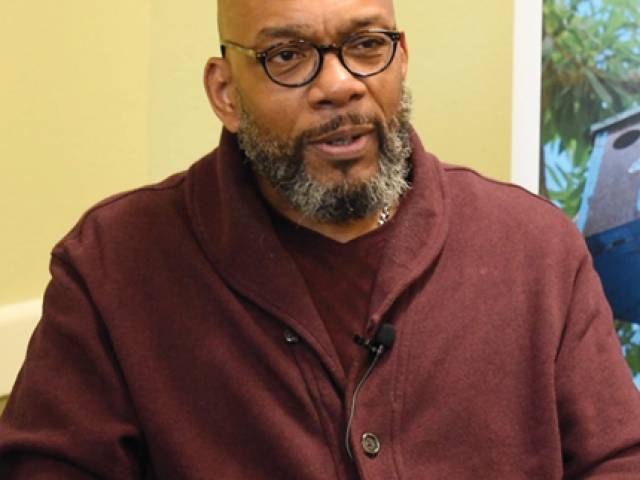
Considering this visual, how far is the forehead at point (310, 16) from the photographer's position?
1453 mm

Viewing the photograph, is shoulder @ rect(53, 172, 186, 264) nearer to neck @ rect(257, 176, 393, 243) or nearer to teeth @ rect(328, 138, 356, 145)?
neck @ rect(257, 176, 393, 243)

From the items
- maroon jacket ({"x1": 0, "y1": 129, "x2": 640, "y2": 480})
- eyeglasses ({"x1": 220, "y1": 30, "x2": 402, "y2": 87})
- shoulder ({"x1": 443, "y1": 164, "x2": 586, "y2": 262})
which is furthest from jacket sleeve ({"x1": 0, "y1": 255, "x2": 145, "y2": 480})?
shoulder ({"x1": 443, "y1": 164, "x2": 586, "y2": 262})

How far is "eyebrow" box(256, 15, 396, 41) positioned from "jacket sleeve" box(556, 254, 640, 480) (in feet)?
1.62

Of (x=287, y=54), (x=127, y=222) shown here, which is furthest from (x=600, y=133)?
(x=127, y=222)

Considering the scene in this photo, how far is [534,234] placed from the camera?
1.62m

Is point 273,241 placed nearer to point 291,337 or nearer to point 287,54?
point 291,337

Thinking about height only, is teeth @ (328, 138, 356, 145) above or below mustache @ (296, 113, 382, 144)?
below

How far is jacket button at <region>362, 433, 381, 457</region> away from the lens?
1429 mm

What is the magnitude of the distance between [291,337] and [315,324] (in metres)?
0.04

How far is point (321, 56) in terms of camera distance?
147cm

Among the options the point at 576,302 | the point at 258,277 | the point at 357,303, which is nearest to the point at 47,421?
the point at 258,277

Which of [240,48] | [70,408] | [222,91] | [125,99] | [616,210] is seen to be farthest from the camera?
[125,99]

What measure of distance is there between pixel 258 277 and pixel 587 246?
0.62 m

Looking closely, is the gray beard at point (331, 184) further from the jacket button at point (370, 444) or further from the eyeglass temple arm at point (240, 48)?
the jacket button at point (370, 444)
